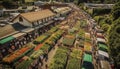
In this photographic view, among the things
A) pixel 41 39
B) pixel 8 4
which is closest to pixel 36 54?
pixel 41 39

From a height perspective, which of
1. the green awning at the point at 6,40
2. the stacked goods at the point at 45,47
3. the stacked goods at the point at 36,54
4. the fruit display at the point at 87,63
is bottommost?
the fruit display at the point at 87,63

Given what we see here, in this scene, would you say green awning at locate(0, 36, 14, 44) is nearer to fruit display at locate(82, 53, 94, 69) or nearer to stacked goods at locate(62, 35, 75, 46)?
stacked goods at locate(62, 35, 75, 46)

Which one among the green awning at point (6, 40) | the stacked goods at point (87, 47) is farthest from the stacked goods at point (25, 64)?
the stacked goods at point (87, 47)

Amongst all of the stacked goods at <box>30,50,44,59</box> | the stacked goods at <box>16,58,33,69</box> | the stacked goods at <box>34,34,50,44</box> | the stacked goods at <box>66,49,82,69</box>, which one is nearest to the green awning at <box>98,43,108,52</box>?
the stacked goods at <box>66,49,82,69</box>

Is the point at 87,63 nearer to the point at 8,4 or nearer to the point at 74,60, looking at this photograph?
the point at 74,60

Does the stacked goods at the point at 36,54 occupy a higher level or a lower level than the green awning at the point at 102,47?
higher

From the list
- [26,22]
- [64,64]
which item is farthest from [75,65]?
[26,22]

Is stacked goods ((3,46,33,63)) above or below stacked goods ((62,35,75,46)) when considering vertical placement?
above

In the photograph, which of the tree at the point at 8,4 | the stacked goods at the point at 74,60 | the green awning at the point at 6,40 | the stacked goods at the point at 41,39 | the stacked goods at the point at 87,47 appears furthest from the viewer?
the tree at the point at 8,4

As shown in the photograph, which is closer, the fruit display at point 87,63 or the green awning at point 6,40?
the fruit display at point 87,63

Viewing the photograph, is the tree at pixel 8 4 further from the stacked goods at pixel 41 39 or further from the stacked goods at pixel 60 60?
the stacked goods at pixel 60 60

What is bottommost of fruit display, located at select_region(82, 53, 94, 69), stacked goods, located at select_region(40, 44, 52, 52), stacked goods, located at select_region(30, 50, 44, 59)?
fruit display, located at select_region(82, 53, 94, 69)

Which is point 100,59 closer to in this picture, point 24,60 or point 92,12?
point 24,60
